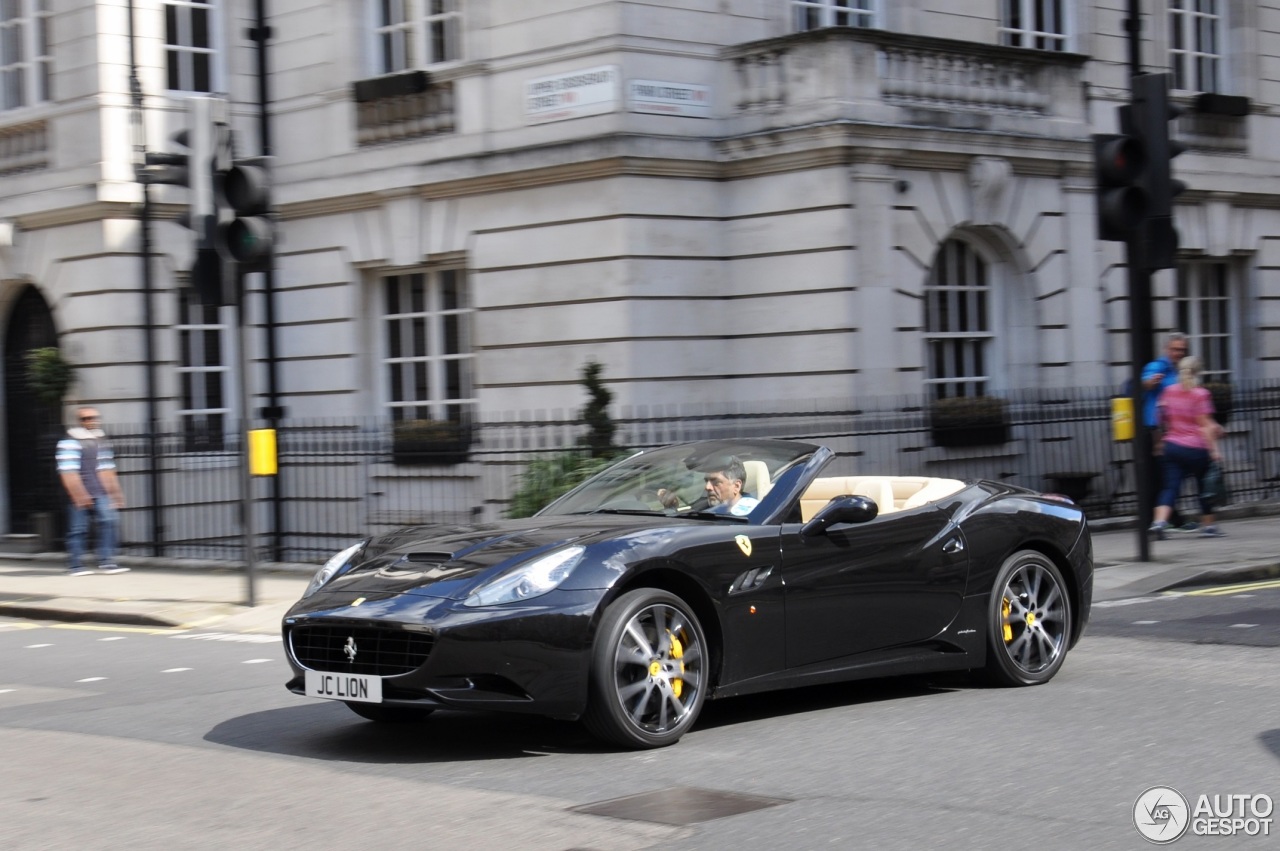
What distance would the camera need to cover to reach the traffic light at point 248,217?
13391 mm

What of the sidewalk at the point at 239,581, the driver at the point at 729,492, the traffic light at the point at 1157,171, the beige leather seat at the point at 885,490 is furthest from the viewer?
the traffic light at the point at 1157,171

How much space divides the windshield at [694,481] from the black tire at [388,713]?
120cm

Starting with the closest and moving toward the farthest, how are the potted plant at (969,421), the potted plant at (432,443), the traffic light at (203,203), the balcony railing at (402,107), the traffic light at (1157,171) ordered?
the traffic light at (203,203) → the traffic light at (1157,171) → the potted plant at (969,421) → the potted plant at (432,443) → the balcony railing at (402,107)

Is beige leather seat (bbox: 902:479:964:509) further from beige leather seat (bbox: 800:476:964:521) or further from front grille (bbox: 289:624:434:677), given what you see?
front grille (bbox: 289:624:434:677)

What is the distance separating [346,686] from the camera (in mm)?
7156

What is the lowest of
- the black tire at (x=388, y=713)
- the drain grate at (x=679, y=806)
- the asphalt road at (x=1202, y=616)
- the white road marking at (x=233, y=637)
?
the white road marking at (x=233, y=637)

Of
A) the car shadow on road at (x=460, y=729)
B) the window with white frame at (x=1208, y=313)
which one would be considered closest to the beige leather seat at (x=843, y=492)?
the car shadow on road at (x=460, y=729)

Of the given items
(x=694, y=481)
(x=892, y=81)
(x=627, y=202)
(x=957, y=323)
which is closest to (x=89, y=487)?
(x=627, y=202)

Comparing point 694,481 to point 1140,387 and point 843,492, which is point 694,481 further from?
point 1140,387

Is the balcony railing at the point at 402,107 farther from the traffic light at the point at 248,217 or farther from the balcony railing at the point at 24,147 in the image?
the traffic light at the point at 248,217

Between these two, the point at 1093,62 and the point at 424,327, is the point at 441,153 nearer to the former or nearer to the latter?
the point at 424,327

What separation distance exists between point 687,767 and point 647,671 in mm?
487

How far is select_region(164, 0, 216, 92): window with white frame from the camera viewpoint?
70.4ft

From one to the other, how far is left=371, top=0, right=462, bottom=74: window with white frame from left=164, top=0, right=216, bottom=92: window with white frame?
2.37 metres
